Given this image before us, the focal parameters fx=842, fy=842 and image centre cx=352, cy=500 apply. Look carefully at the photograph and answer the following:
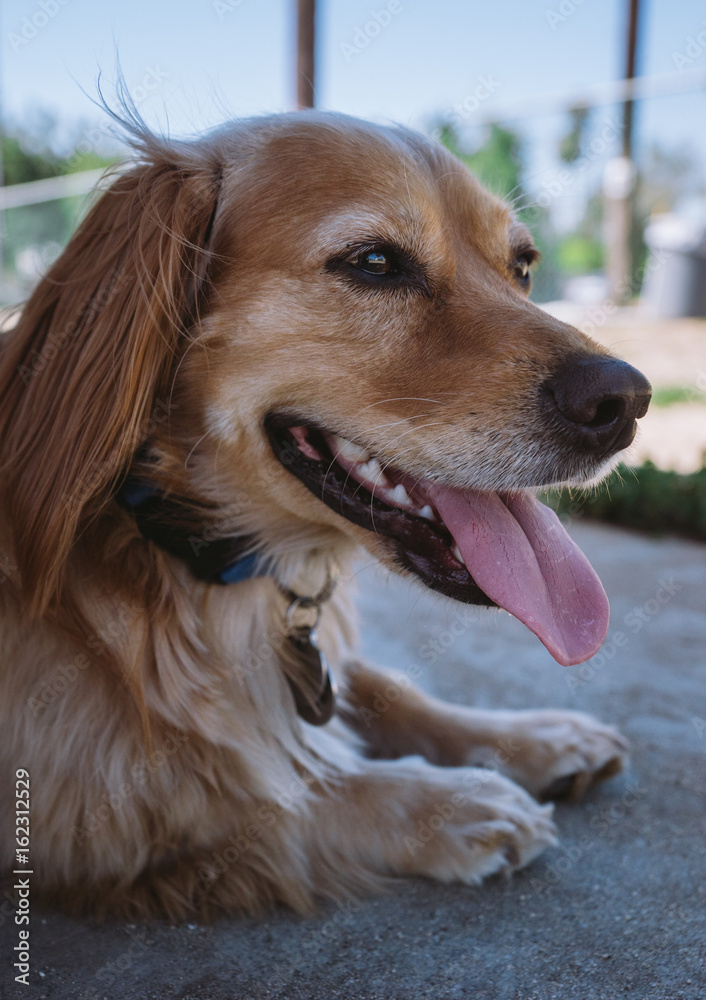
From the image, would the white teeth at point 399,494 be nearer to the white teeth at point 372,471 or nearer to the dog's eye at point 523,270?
the white teeth at point 372,471

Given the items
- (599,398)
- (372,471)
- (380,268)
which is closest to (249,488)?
(372,471)

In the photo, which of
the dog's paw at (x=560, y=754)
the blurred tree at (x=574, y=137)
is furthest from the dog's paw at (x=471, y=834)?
the blurred tree at (x=574, y=137)

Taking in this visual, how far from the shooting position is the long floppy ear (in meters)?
1.79

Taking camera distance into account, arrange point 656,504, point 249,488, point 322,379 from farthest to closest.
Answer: point 656,504 → point 249,488 → point 322,379

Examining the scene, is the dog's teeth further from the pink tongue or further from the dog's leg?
the dog's leg

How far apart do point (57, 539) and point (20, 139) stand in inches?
1303

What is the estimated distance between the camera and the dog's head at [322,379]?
1.80m

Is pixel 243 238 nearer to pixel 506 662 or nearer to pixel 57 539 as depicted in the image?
pixel 57 539

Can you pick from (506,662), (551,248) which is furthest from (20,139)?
(506,662)

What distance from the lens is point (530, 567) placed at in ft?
6.17

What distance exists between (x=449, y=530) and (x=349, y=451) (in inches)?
11.5

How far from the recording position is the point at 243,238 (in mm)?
1963

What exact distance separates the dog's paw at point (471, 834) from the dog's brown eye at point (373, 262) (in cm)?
123

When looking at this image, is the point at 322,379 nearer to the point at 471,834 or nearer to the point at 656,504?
the point at 471,834
